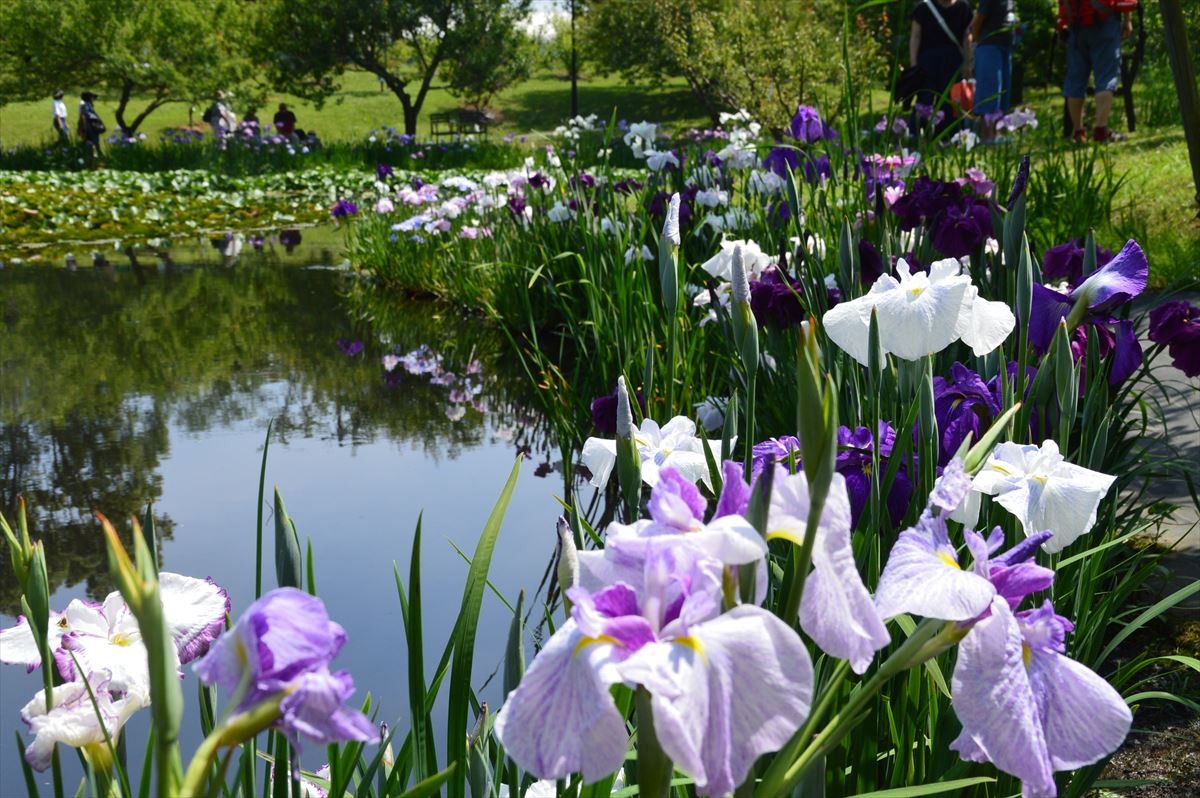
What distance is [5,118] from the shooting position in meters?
35.5

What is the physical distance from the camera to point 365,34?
31.6 meters

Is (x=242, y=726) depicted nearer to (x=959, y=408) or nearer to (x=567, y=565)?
(x=567, y=565)

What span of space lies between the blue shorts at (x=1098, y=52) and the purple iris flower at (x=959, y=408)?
9.24 metres

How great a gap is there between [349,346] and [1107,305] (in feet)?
16.1

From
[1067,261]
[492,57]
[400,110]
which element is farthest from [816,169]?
[400,110]

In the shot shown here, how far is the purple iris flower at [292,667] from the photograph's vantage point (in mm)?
603

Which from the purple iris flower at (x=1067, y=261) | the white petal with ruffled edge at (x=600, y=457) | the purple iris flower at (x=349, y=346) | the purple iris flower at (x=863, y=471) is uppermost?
the purple iris flower at (x=1067, y=261)

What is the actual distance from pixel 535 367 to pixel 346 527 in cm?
225

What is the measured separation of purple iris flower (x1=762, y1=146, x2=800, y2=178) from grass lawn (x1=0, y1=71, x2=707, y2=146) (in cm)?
2924

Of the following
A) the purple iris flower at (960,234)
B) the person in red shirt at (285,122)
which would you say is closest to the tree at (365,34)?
the person in red shirt at (285,122)

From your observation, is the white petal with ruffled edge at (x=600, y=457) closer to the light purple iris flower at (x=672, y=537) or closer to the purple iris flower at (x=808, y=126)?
the light purple iris flower at (x=672, y=537)

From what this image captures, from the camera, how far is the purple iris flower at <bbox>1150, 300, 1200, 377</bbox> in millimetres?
2221

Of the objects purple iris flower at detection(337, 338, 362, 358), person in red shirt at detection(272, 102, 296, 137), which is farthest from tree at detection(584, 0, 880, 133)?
purple iris flower at detection(337, 338, 362, 358)

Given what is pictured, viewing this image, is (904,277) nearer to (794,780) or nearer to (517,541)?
(794,780)
